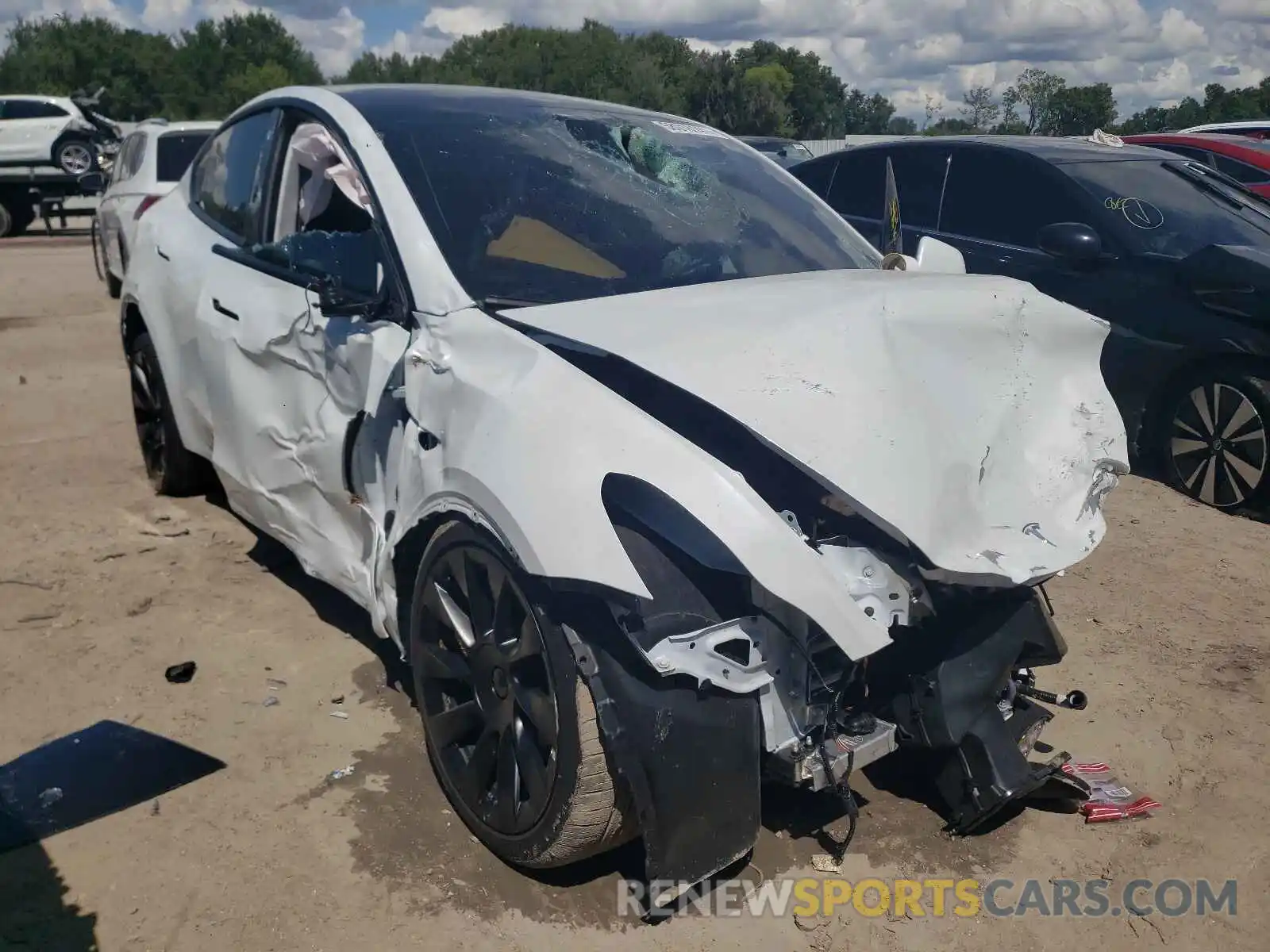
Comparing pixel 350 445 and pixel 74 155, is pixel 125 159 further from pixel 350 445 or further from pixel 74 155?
pixel 74 155

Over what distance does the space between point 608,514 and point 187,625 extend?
234 centimetres

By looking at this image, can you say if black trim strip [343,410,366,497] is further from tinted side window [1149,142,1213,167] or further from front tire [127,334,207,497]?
tinted side window [1149,142,1213,167]

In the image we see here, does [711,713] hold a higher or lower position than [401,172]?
lower

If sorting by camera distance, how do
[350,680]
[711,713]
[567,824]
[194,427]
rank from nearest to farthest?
[711,713], [567,824], [350,680], [194,427]

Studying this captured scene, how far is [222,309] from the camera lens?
383 cm

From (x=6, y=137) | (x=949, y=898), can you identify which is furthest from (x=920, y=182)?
(x=6, y=137)

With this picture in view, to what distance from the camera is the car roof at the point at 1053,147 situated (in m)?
6.34

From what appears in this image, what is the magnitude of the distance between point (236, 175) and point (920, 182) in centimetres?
425

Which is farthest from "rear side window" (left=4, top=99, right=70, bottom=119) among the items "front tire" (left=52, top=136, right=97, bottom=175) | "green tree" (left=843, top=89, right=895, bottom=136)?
"green tree" (left=843, top=89, right=895, bottom=136)

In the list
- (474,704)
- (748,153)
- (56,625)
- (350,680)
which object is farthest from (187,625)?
(748,153)

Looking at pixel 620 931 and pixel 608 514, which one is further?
pixel 620 931

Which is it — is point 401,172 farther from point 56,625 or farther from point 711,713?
point 56,625

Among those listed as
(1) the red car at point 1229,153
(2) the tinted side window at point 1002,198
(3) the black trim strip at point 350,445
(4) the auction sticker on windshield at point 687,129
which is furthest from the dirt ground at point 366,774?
(1) the red car at point 1229,153

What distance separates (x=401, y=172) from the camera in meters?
3.15
